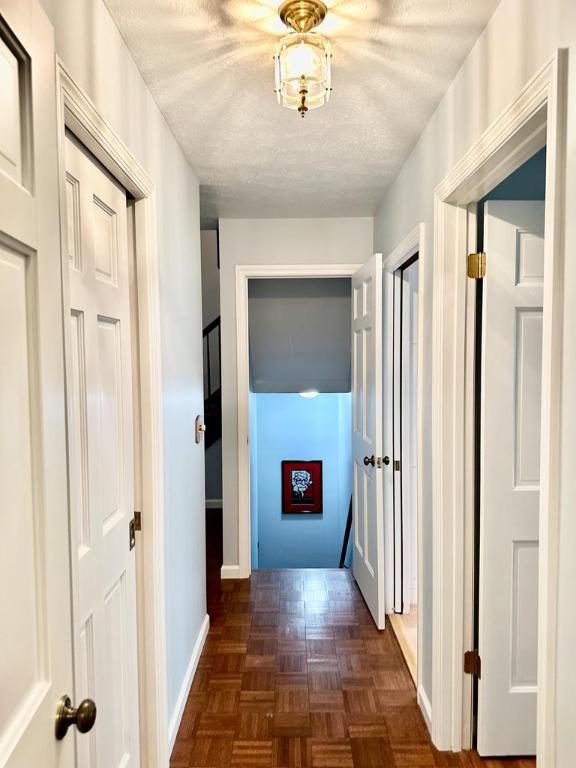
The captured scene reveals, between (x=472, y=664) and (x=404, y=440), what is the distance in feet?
4.44

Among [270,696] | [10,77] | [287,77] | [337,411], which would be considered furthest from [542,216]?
[337,411]

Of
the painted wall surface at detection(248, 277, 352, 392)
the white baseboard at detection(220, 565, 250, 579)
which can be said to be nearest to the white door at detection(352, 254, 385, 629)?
the white baseboard at detection(220, 565, 250, 579)

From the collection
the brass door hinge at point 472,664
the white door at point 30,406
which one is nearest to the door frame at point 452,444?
the brass door hinge at point 472,664

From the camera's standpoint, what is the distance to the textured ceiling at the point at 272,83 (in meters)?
1.39

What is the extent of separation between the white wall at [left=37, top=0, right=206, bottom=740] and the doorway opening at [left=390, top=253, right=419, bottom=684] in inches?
44.0

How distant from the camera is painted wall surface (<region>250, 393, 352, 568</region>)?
6.53 metres

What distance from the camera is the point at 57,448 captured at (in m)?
0.85

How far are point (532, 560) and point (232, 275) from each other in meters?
2.36

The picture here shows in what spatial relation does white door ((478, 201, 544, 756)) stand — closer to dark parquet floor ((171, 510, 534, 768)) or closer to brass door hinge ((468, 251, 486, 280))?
brass door hinge ((468, 251, 486, 280))

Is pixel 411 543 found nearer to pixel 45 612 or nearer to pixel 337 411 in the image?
pixel 45 612

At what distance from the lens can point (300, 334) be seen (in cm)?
448

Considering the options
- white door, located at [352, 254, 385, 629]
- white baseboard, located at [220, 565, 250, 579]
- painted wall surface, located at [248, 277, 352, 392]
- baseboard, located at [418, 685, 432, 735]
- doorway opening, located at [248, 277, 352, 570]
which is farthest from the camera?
doorway opening, located at [248, 277, 352, 570]

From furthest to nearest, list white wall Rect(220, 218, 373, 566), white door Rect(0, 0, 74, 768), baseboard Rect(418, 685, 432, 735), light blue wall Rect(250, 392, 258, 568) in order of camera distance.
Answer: light blue wall Rect(250, 392, 258, 568) < white wall Rect(220, 218, 373, 566) < baseboard Rect(418, 685, 432, 735) < white door Rect(0, 0, 74, 768)

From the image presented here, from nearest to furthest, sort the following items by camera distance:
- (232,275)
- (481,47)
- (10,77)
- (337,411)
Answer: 1. (10,77)
2. (481,47)
3. (232,275)
4. (337,411)
